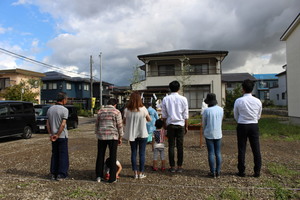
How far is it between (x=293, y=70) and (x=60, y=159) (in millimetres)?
13550

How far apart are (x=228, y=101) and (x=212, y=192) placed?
12733 millimetres

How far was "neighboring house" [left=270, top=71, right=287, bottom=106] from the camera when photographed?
102ft

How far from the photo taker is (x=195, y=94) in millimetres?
22297

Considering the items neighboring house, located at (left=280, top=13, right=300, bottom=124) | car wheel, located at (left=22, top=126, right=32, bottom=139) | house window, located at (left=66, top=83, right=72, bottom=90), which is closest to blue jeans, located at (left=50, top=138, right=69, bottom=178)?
car wheel, located at (left=22, top=126, right=32, bottom=139)

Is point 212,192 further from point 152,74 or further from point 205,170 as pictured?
point 152,74

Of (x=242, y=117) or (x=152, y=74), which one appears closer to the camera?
(x=242, y=117)

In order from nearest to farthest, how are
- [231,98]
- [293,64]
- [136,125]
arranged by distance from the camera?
[136,125], [293,64], [231,98]

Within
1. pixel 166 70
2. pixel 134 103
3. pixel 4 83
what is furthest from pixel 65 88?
pixel 134 103

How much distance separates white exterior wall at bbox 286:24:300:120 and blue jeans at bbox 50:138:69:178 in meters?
12.6

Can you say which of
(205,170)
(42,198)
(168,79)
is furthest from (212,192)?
(168,79)

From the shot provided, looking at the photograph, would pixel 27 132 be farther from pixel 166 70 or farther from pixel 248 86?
pixel 166 70

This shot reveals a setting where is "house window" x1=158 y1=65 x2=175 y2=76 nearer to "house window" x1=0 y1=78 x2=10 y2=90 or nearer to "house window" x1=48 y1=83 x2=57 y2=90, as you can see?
"house window" x1=0 y1=78 x2=10 y2=90

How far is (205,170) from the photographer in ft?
15.1

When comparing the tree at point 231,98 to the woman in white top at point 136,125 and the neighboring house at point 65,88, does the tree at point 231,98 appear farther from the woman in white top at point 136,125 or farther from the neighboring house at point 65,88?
the neighboring house at point 65,88
